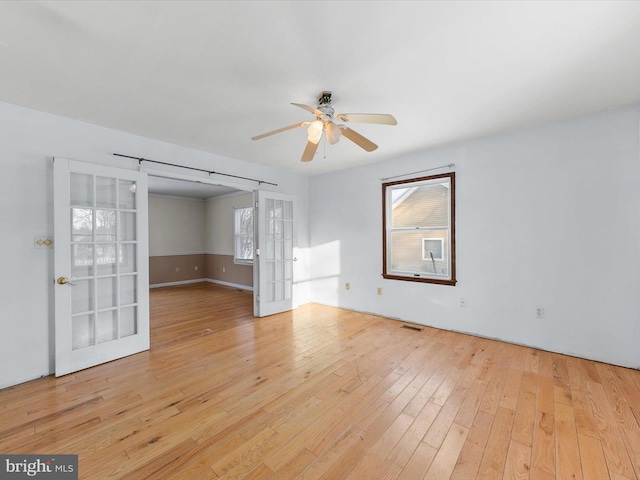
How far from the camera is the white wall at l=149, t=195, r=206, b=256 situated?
23.8 feet

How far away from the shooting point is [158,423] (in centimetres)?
191

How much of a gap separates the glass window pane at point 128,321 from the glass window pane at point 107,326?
0.23ft

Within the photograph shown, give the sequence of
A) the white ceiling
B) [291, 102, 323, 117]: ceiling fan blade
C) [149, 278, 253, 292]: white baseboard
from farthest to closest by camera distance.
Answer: [149, 278, 253, 292]: white baseboard < [291, 102, 323, 117]: ceiling fan blade < the white ceiling

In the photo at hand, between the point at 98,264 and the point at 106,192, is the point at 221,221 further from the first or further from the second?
the point at 98,264

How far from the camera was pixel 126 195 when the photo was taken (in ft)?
10.1

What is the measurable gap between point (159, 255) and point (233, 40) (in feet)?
22.8

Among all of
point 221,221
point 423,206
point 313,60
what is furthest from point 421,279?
point 221,221

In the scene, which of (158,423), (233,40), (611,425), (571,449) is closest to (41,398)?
(158,423)

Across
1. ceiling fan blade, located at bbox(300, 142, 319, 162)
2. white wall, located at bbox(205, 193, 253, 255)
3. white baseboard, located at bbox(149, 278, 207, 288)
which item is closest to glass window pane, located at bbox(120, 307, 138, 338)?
ceiling fan blade, located at bbox(300, 142, 319, 162)

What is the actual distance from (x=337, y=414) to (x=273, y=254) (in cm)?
304

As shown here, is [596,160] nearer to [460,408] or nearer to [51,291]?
[460,408]

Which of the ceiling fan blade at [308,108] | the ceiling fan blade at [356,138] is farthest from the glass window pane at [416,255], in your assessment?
the ceiling fan blade at [308,108]

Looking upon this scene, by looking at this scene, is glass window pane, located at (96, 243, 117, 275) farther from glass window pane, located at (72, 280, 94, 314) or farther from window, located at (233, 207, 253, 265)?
window, located at (233, 207, 253, 265)

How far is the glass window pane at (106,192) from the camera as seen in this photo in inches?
113
